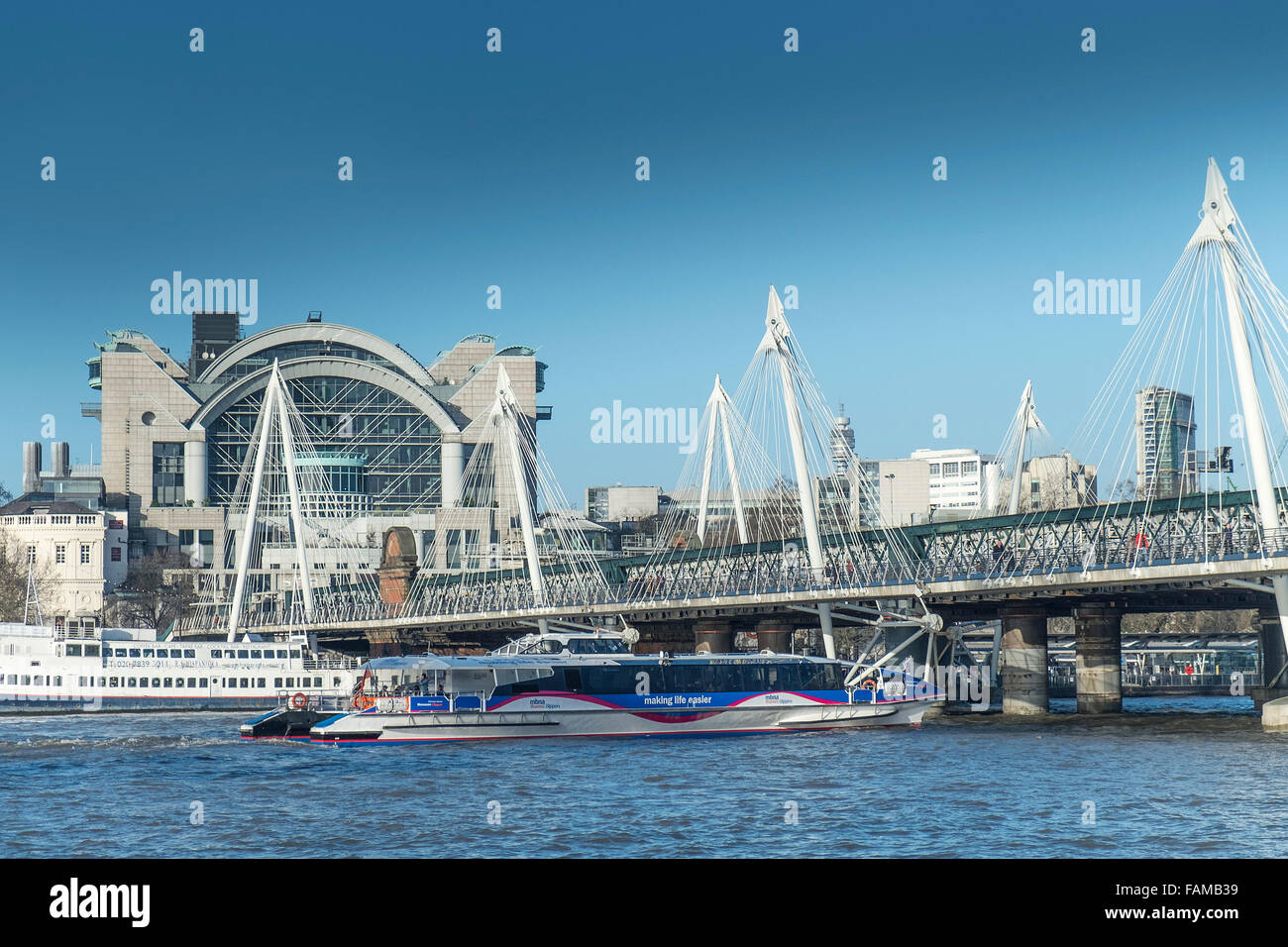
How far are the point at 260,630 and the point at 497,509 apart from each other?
52218 millimetres

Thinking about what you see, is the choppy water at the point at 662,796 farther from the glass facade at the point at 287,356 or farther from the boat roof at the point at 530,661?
the glass facade at the point at 287,356

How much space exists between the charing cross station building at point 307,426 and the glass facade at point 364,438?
163mm

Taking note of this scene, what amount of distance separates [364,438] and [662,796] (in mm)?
152965

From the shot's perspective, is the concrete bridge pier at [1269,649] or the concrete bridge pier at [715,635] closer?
the concrete bridge pier at [1269,649]

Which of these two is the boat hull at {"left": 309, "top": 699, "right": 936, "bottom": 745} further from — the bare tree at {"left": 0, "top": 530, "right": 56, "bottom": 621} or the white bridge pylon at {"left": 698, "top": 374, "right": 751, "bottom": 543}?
the bare tree at {"left": 0, "top": 530, "right": 56, "bottom": 621}

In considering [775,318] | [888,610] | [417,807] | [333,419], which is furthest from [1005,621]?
[333,419]

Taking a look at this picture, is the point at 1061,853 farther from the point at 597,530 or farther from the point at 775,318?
the point at 597,530

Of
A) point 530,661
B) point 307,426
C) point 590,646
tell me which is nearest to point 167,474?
point 307,426

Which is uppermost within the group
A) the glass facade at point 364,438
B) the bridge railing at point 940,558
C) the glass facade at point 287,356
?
the glass facade at point 287,356

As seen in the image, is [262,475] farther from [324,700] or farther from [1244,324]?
[1244,324]

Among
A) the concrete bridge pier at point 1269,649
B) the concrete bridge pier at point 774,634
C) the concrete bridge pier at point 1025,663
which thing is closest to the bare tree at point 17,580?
the concrete bridge pier at point 774,634

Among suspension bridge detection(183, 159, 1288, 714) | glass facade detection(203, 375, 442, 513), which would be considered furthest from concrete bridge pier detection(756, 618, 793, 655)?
glass facade detection(203, 375, 442, 513)

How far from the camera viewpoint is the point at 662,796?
150 feet

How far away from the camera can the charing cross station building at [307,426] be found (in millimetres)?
176750
